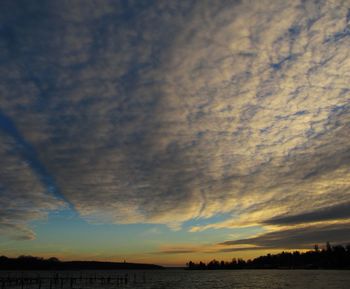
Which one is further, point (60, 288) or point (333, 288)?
point (60, 288)

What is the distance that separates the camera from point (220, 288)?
11781cm

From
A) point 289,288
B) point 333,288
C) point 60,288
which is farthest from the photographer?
point 60,288

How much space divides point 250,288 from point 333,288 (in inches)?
1099

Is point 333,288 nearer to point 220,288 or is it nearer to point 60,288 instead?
point 220,288

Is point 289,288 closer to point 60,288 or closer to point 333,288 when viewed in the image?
point 333,288

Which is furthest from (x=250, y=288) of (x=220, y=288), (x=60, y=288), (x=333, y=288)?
(x=60, y=288)

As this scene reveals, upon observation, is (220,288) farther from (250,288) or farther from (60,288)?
(60,288)

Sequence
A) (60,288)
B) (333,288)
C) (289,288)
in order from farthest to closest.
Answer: (60,288), (289,288), (333,288)

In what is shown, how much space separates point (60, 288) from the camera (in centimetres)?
13125

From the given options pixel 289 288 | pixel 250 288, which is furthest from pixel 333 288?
pixel 250 288

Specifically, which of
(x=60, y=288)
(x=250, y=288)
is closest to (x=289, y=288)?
(x=250, y=288)

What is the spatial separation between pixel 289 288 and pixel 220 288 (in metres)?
23.6

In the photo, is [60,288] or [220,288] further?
[60,288]

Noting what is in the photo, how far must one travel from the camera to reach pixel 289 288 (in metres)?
111
